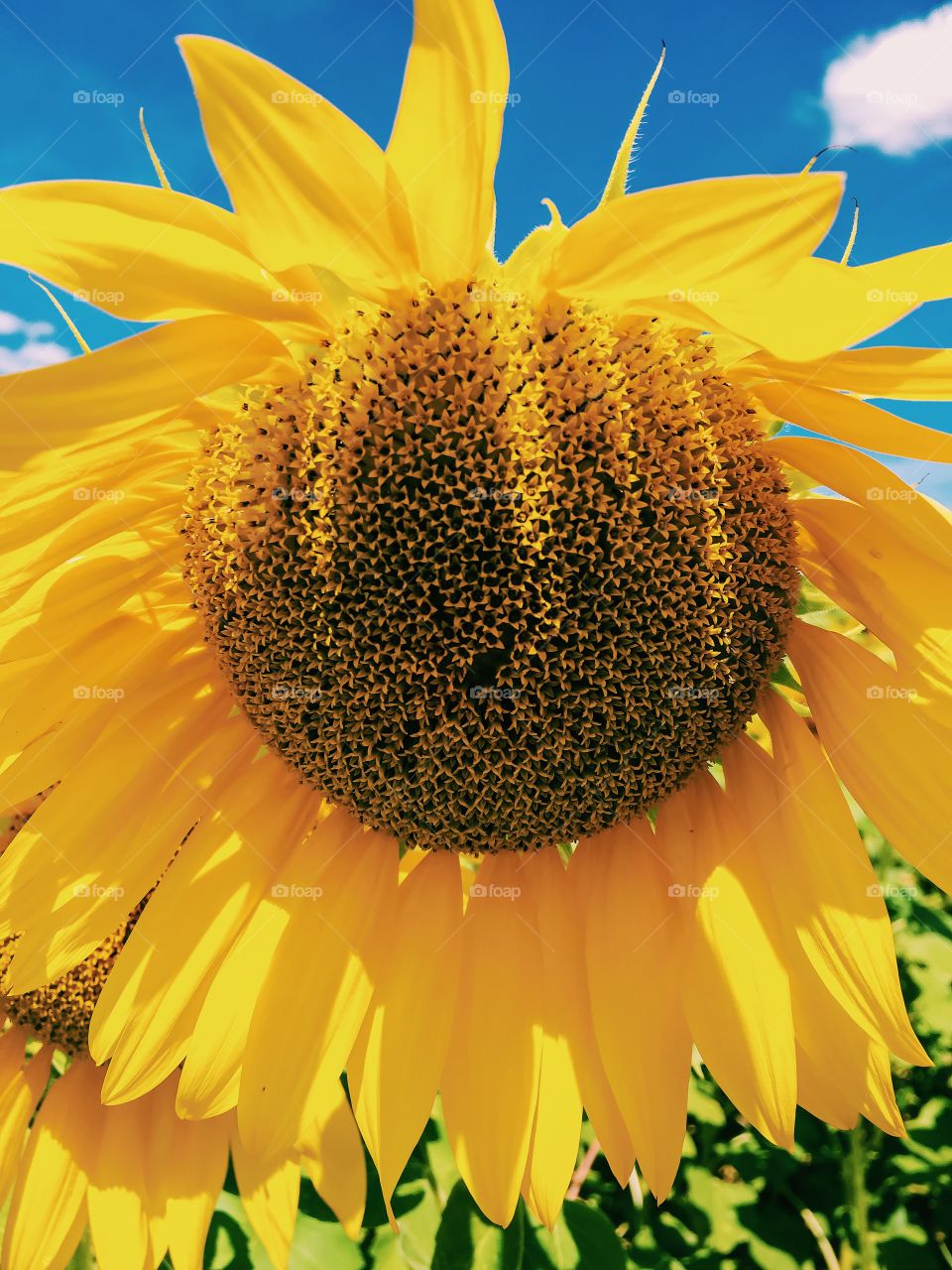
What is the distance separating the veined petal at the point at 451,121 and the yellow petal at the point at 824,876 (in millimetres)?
849

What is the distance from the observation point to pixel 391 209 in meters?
1.03

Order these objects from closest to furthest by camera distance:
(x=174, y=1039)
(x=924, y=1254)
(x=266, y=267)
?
(x=266, y=267)
(x=174, y=1039)
(x=924, y=1254)

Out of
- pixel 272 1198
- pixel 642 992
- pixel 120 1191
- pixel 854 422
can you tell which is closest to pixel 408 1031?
pixel 642 992

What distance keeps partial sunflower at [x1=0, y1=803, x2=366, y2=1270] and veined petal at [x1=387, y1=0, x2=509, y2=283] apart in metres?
1.59

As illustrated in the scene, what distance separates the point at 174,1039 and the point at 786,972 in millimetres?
1016

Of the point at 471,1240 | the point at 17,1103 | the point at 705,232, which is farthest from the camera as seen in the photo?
the point at 17,1103

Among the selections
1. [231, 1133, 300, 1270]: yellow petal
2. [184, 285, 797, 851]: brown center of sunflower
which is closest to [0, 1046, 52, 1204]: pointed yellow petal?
[231, 1133, 300, 1270]: yellow petal

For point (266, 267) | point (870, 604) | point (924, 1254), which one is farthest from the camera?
point (924, 1254)

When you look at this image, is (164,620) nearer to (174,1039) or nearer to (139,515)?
(139,515)

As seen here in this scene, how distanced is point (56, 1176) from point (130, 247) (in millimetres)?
2095

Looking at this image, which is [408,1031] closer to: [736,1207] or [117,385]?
[117,385]

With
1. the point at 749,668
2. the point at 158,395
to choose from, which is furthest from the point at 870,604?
the point at 158,395

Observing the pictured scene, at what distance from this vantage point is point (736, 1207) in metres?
2.43

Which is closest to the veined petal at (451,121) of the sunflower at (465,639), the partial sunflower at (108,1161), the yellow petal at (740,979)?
the sunflower at (465,639)
